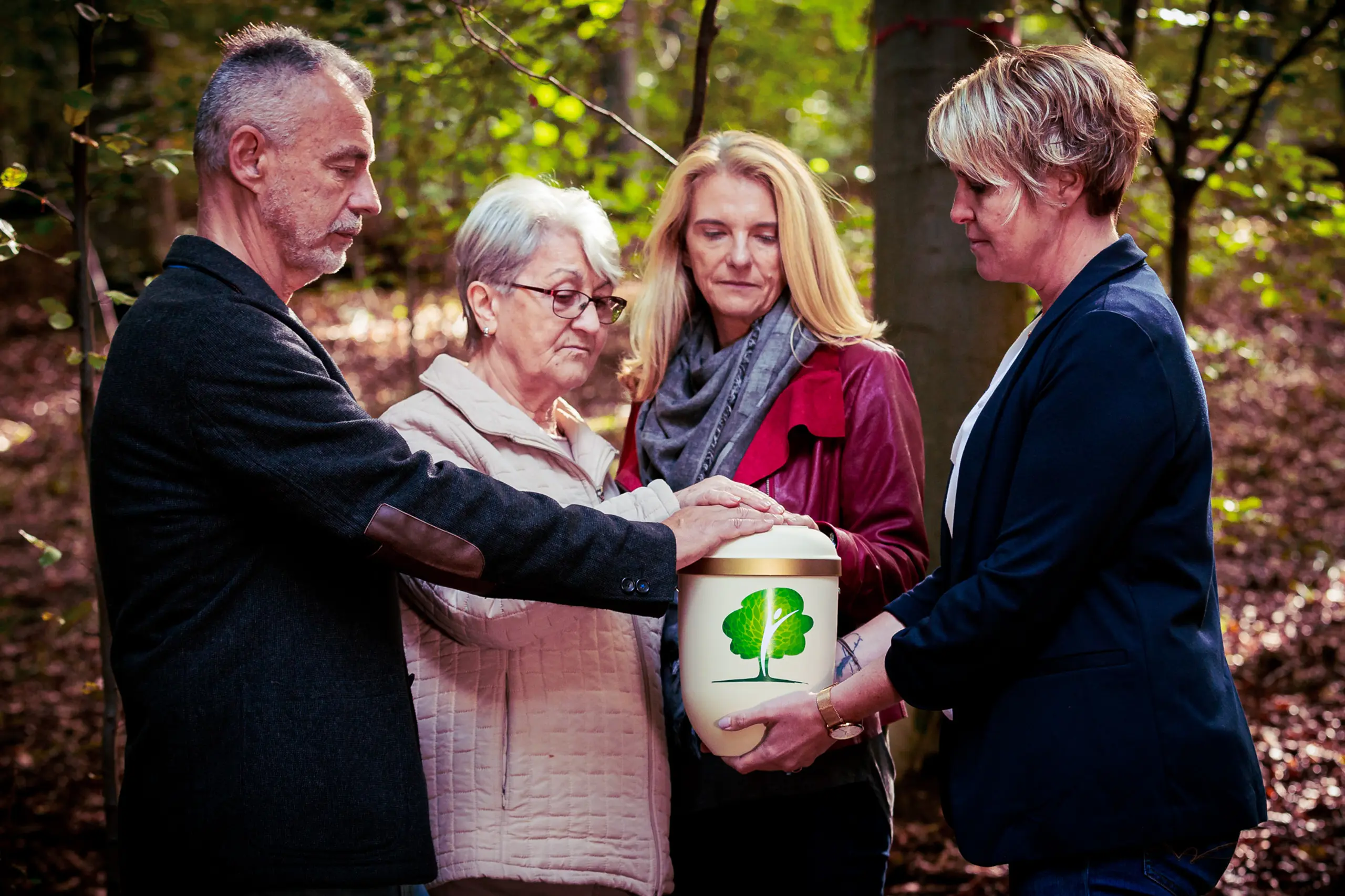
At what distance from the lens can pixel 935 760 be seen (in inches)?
185

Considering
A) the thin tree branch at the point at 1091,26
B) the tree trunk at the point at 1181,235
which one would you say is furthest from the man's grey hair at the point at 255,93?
the tree trunk at the point at 1181,235

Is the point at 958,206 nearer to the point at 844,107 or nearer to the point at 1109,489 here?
the point at 1109,489

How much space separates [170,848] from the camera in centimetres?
Answer: 183

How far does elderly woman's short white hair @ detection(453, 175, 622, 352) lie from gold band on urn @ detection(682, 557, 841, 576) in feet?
2.79

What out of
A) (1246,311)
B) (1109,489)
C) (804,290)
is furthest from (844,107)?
(1109,489)

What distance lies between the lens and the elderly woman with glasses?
2.24 metres

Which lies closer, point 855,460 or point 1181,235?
point 855,460

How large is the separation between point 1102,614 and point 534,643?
44.2 inches

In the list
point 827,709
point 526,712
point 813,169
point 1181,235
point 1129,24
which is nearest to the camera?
point 827,709

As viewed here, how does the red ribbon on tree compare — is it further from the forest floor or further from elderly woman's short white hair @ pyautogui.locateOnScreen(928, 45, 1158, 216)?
elderly woman's short white hair @ pyautogui.locateOnScreen(928, 45, 1158, 216)

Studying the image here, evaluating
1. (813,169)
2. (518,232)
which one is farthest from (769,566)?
(813,169)

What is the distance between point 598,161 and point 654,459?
2.47m

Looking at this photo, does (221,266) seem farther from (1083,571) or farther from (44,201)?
(1083,571)

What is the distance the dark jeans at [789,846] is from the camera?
2.48 m
